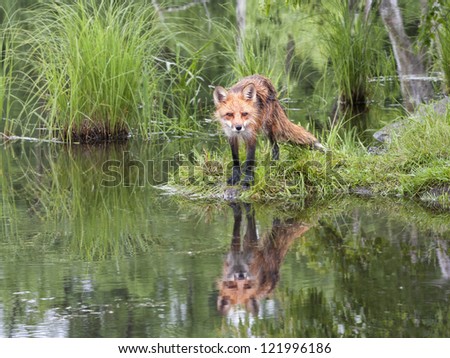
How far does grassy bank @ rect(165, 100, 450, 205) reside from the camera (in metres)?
9.80

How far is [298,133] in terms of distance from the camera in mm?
10336

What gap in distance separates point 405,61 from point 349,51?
98 centimetres

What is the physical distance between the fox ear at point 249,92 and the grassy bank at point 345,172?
77cm

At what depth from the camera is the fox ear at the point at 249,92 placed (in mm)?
9523

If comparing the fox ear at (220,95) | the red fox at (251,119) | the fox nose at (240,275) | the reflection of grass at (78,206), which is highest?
the fox ear at (220,95)

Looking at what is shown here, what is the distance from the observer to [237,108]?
947 cm

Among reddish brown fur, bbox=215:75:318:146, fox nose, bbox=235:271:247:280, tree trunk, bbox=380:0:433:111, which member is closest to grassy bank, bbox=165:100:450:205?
reddish brown fur, bbox=215:75:318:146

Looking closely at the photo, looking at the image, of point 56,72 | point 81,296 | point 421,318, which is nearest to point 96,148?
point 56,72

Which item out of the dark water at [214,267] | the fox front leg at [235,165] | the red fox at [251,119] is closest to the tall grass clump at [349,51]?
the red fox at [251,119]

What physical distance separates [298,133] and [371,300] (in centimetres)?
413

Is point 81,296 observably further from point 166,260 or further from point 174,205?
point 174,205

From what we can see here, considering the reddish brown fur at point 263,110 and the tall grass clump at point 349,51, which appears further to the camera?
the tall grass clump at point 349,51

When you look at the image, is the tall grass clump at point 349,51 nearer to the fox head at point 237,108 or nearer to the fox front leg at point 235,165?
the fox front leg at point 235,165

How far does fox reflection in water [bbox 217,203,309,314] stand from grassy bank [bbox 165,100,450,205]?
69 cm
